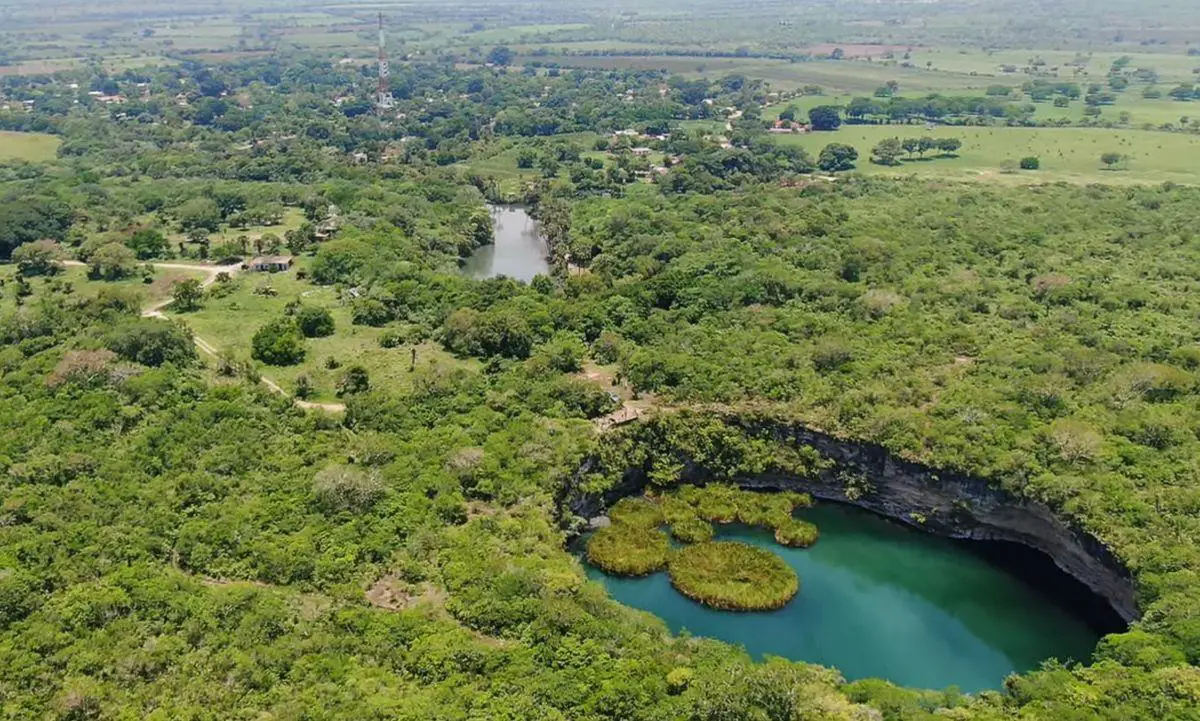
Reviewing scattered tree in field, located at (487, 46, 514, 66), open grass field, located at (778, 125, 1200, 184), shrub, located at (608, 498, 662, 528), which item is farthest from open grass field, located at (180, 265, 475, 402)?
scattered tree in field, located at (487, 46, 514, 66)

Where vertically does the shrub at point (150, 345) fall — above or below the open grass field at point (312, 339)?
above

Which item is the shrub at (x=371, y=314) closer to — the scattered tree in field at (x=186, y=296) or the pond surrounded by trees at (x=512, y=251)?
the scattered tree in field at (x=186, y=296)

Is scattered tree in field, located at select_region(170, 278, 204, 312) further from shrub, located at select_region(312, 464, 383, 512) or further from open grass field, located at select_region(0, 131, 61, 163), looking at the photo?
open grass field, located at select_region(0, 131, 61, 163)

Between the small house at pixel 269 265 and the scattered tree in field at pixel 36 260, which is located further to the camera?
the small house at pixel 269 265

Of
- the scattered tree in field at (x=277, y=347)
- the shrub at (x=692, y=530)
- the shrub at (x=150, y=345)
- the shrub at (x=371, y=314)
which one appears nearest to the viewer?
the shrub at (x=692, y=530)

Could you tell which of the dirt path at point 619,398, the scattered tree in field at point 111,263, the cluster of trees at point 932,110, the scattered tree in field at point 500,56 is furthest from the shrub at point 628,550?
the scattered tree in field at point 500,56

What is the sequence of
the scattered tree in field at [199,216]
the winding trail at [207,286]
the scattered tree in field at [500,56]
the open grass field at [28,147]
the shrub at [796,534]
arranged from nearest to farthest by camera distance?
1. the shrub at [796,534]
2. the winding trail at [207,286]
3. the scattered tree in field at [199,216]
4. the open grass field at [28,147]
5. the scattered tree in field at [500,56]

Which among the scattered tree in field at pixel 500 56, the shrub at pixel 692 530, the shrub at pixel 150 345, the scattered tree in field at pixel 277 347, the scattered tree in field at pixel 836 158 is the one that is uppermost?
the scattered tree in field at pixel 500 56
